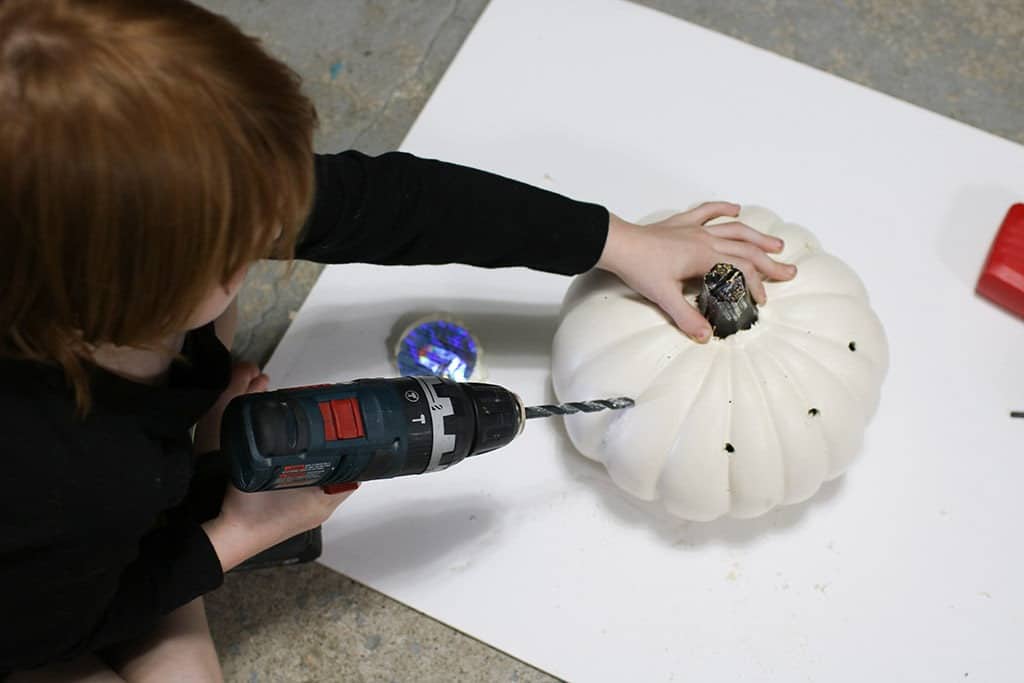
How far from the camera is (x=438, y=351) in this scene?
3.67ft

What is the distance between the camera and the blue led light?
1.11m

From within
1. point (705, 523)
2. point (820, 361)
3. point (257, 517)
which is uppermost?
point (820, 361)

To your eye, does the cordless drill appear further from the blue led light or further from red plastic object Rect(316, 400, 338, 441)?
the blue led light

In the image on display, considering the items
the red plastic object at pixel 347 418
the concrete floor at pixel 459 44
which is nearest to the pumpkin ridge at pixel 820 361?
the red plastic object at pixel 347 418

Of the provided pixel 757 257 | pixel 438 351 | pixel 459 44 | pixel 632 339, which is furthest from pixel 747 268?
pixel 459 44

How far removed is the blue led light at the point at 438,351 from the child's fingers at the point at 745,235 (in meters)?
0.30

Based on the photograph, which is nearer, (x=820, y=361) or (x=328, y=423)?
(x=328, y=423)

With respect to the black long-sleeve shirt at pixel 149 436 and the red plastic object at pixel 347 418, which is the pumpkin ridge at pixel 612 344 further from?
the red plastic object at pixel 347 418

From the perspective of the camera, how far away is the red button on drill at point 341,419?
765 millimetres

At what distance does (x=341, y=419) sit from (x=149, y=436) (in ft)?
0.46

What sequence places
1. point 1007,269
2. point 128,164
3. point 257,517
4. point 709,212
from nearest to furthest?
1. point 128,164
2. point 257,517
3. point 709,212
4. point 1007,269

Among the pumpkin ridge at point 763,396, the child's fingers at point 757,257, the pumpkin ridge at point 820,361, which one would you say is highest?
the child's fingers at point 757,257

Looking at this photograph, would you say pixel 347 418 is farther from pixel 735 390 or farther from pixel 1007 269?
pixel 1007 269

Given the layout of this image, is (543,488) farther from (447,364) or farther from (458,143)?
(458,143)
